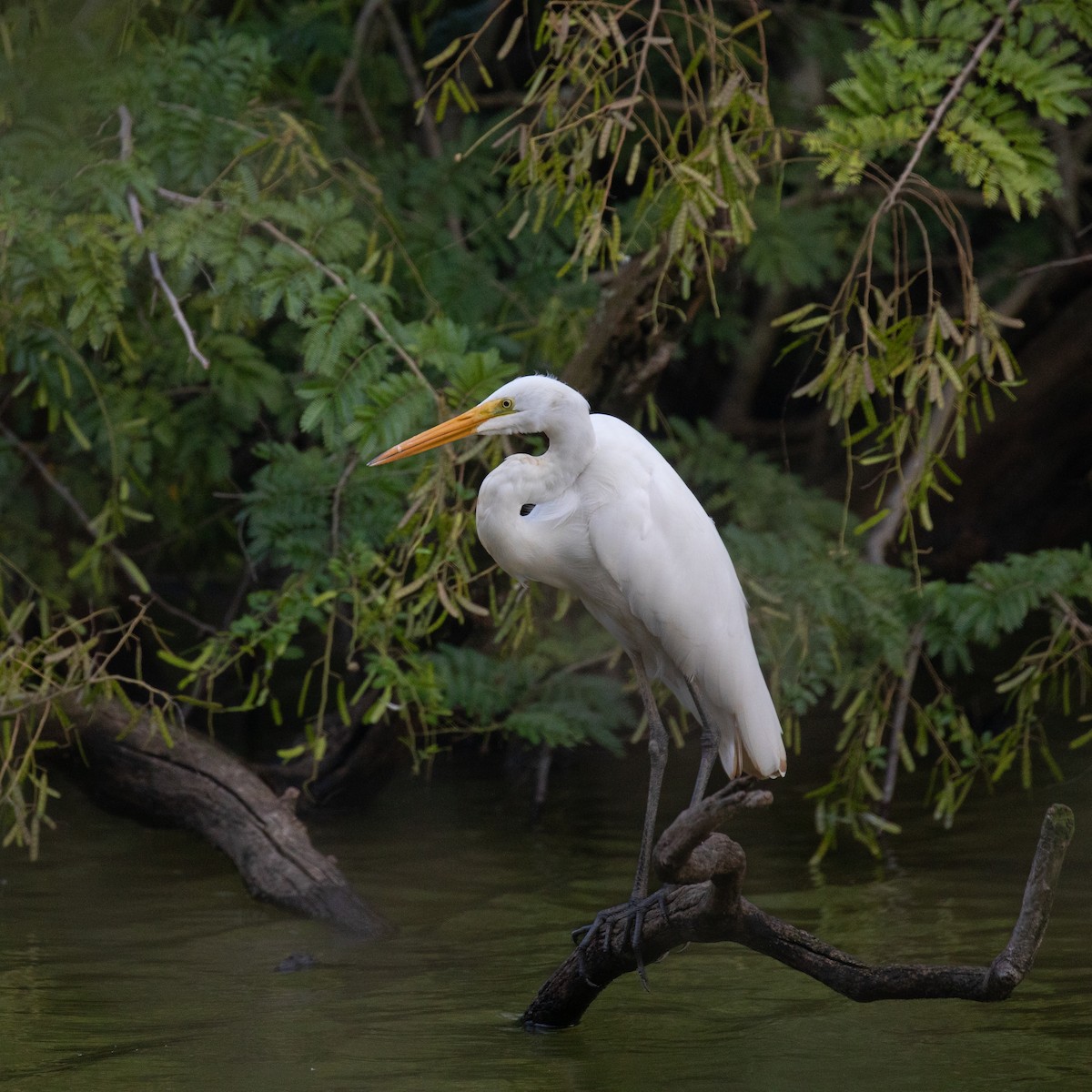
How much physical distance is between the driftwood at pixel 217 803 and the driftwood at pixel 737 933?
3.49 feet

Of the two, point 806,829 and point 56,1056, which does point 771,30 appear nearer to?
point 806,829

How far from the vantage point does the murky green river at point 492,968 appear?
9.28 ft

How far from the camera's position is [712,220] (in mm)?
3615

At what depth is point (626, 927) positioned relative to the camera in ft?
8.97

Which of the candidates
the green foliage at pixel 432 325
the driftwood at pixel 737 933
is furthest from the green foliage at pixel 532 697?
the driftwood at pixel 737 933

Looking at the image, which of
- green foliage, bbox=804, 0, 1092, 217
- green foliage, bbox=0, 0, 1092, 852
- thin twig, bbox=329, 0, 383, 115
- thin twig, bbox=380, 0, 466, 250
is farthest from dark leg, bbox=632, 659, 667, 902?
thin twig, bbox=329, 0, 383, 115

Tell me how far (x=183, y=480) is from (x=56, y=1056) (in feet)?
6.55

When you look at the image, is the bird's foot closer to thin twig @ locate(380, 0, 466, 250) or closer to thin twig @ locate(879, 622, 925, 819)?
thin twig @ locate(879, 622, 925, 819)

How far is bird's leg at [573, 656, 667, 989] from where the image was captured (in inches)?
107

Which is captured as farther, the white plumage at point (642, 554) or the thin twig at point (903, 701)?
the thin twig at point (903, 701)

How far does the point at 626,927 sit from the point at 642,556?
2.32 ft

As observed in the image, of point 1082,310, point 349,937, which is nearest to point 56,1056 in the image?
point 349,937

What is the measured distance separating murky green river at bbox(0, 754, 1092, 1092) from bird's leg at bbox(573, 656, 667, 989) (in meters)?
0.26

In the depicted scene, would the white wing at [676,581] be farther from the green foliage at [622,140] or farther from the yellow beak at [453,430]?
the green foliage at [622,140]
